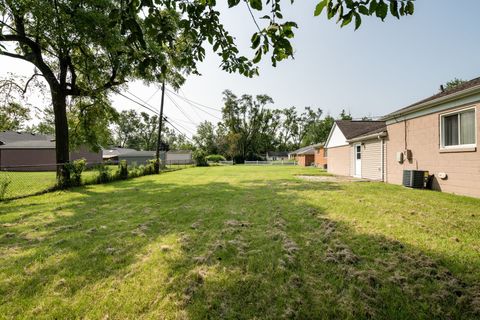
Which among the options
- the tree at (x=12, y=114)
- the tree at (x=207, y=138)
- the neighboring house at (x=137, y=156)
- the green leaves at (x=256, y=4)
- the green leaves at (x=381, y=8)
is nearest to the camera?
the green leaves at (x=381, y=8)

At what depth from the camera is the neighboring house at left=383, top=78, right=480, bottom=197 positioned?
7273mm

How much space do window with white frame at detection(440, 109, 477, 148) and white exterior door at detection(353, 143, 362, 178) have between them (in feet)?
21.5

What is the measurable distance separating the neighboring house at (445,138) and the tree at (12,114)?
17.2 metres

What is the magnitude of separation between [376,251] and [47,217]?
22.3 ft

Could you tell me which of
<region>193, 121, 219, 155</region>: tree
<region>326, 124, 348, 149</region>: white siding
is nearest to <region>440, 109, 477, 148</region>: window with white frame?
<region>326, 124, 348, 149</region>: white siding

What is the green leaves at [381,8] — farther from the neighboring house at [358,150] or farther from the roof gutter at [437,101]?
the neighboring house at [358,150]

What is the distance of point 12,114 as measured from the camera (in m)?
11.8

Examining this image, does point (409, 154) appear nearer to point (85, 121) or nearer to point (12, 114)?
point (85, 121)

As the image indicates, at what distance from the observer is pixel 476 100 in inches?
281

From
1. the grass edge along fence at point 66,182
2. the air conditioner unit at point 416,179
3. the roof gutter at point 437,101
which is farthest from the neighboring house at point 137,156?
A: the air conditioner unit at point 416,179

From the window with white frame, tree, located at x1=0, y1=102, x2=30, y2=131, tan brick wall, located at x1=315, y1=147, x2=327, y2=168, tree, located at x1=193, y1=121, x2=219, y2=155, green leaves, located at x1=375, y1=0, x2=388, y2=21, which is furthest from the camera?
tree, located at x1=193, y1=121, x2=219, y2=155

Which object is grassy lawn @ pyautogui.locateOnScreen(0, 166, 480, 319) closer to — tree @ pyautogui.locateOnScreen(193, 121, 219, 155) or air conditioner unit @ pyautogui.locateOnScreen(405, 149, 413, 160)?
air conditioner unit @ pyautogui.locateOnScreen(405, 149, 413, 160)

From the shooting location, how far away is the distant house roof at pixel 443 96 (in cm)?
734

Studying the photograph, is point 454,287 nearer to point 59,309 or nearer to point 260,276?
point 260,276
